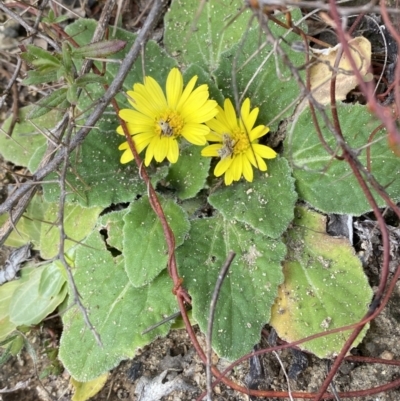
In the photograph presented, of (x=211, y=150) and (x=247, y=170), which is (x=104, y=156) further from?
Result: (x=247, y=170)

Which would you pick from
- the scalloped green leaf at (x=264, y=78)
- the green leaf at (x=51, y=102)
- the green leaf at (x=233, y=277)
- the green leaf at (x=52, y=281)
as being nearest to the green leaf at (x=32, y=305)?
the green leaf at (x=52, y=281)

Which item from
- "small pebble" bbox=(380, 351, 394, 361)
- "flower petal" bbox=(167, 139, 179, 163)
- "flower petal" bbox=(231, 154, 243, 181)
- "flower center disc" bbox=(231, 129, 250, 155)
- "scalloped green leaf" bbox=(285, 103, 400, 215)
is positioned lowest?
"small pebble" bbox=(380, 351, 394, 361)

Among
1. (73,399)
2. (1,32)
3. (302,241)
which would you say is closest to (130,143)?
(302,241)

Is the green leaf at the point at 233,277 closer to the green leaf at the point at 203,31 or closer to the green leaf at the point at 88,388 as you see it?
the green leaf at the point at 88,388

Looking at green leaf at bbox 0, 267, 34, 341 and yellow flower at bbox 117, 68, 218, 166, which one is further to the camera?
green leaf at bbox 0, 267, 34, 341

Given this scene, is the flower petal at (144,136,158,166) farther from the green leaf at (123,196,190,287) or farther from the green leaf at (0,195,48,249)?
the green leaf at (0,195,48,249)

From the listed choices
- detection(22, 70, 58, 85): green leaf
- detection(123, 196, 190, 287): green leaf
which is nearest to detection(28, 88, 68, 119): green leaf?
detection(22, 70, 58, 85): green leaf

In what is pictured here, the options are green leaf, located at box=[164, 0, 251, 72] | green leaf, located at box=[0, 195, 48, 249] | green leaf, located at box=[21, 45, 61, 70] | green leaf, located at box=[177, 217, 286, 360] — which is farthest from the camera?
green leaf, located at box=[0, 195, 48, 249]

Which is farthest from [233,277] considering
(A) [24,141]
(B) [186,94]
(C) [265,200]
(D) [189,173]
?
(A) [24,141]
